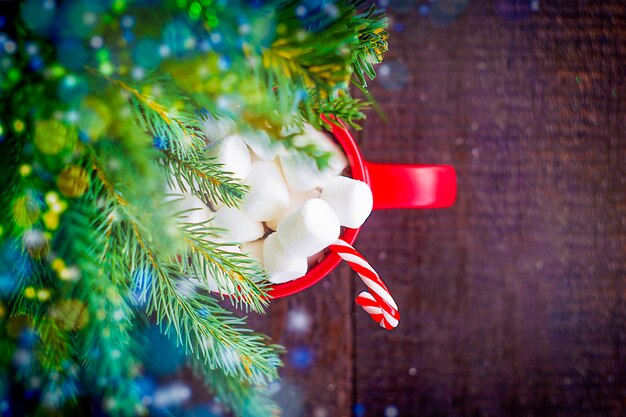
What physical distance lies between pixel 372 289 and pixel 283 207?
128 millimetres

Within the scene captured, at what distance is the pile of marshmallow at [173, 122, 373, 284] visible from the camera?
19.4 inches

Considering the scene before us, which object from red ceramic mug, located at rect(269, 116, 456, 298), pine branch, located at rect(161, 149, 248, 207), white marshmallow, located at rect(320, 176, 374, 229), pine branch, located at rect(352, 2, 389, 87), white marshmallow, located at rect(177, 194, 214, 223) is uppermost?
pine branch, located at rect(352, 2, 389, 87)

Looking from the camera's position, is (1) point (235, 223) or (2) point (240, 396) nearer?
(1) point (235, 223)

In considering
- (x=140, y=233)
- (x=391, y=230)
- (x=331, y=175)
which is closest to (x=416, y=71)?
(x=391, y=230)

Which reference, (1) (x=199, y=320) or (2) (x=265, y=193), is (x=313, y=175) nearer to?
(2) (x=265, y=193)

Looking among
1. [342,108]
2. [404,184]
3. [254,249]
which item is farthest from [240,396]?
[342,108]

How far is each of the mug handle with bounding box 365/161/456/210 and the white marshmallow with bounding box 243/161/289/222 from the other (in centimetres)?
10

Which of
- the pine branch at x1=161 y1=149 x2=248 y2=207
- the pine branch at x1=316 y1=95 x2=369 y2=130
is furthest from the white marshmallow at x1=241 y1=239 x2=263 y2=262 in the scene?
the pine branch at x1=316 y1=95 x2=369 y2=130

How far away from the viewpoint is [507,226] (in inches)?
32.6

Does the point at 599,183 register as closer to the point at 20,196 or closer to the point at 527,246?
the point at 527,246

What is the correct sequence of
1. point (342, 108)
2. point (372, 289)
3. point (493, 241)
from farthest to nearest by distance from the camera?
point (493, 241), point (372, 289), point (342, 108)

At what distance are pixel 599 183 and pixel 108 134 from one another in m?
0.73

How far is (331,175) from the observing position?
548 millimetres

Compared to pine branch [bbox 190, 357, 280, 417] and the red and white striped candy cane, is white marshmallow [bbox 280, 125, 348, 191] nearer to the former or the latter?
the red and white striped candy cane
